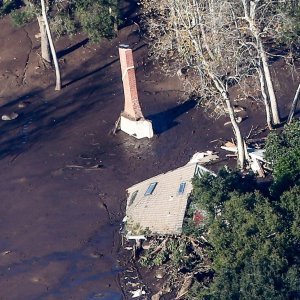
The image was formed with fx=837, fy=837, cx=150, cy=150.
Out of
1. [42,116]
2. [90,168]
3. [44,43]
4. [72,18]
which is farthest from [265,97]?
[44,43]

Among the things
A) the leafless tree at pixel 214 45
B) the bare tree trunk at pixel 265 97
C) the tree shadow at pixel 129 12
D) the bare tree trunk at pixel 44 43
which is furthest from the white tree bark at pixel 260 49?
the bare tree trunk at pixel 44 43

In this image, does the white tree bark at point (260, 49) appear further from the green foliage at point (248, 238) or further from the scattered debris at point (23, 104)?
the scattered debris at point (23, 104)

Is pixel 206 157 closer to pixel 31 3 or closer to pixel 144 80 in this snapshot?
pixel 144 80

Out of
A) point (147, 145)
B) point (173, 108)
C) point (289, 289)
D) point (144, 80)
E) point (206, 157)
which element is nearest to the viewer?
point (289, 289)

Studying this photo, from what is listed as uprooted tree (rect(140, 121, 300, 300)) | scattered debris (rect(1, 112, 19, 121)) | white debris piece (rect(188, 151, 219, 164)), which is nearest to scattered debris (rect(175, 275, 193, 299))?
uprooted tree (rect(140, 121, 300, 300))

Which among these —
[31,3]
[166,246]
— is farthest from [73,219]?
[31,3]

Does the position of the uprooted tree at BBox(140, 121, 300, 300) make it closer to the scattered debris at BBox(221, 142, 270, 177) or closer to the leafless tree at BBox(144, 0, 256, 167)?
the scattered debris at BBox(221, 142, 270, 177)

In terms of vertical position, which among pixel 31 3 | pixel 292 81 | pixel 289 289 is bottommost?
pixel 292 81
